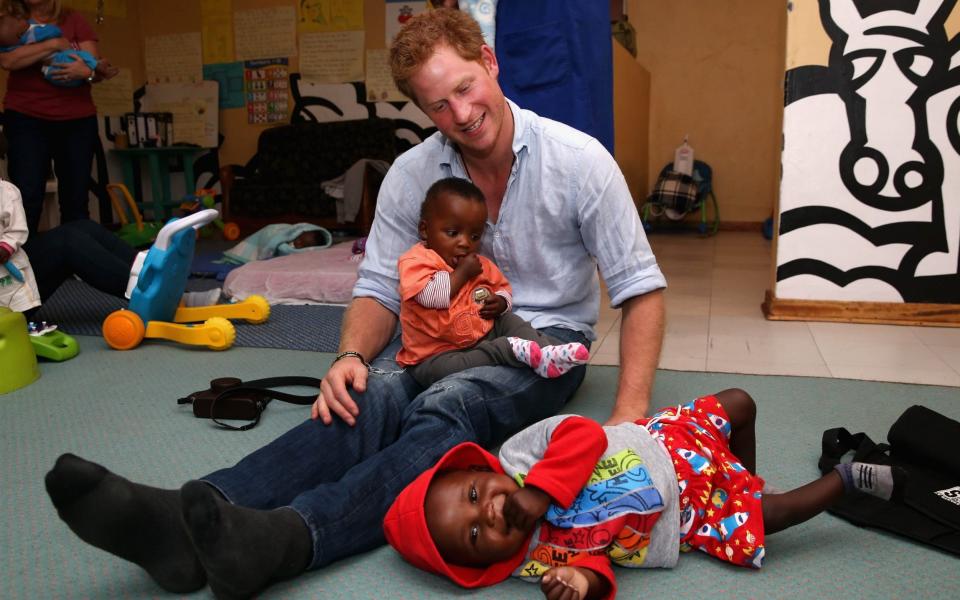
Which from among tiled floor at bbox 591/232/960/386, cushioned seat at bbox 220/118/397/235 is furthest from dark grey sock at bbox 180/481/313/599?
cushioned seat at bbox 220/118/397/235

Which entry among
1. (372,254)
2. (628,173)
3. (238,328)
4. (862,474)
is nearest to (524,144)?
(372,254)

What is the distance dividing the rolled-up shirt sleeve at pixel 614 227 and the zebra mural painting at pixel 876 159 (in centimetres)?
135

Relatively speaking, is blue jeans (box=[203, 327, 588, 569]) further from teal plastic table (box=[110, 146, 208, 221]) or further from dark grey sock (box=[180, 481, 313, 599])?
teal plastic table (box=[110, 146, 208, 221])

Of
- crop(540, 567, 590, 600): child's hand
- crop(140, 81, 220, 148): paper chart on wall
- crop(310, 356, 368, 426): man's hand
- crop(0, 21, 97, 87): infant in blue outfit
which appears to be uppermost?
crop(0, 21, 97, 87): infant in blue outfit

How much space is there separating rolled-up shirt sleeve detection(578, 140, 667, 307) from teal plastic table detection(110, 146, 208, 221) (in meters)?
4.85

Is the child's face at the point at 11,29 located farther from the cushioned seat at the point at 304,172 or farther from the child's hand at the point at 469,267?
the child's hand at the point at 469,267

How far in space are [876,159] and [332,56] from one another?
433cm

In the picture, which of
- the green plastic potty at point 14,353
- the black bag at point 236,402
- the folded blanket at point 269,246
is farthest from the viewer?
the folded blanket at point 269,246

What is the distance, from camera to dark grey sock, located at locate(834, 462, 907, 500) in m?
1.08

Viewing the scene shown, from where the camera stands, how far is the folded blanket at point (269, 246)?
381 cm

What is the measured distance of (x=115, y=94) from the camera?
5.86 metres

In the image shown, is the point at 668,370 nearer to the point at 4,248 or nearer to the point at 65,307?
the point at 4,248

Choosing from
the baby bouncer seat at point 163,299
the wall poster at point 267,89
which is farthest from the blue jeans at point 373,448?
the wall poster at point 267,89

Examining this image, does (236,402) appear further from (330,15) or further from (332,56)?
(330,15)
